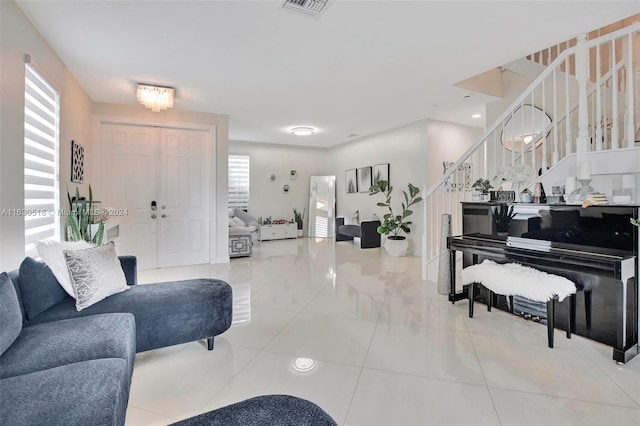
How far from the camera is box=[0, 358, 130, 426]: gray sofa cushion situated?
1.04m

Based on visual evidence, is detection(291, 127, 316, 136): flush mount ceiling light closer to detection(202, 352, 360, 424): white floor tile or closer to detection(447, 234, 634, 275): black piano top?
detection(447, 234, 634, 275): black piano top

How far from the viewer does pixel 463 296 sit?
3.38 meters

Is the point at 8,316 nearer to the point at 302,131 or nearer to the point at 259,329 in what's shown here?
the point at 259,329

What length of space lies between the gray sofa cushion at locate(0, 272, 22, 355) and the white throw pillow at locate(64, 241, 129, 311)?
39cm

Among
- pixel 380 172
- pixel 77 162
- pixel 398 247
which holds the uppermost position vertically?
pixel 380 172

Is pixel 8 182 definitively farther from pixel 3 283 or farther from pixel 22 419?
pixel 22 419

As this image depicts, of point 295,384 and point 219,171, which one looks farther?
point 219,171

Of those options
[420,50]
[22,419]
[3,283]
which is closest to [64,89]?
[3,283]

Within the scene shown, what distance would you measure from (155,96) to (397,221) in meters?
4.52

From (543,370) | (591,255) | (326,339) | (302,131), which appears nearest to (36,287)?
(326,339)

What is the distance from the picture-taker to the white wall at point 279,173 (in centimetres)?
829

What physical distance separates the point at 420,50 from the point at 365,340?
271 cm

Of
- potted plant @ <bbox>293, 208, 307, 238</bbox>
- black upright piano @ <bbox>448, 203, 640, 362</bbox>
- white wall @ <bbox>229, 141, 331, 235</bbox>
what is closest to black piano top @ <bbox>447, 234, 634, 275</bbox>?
black upright piano @ <bbox>448, 203, 640, 362</bbox>

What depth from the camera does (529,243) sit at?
268 centimetres
